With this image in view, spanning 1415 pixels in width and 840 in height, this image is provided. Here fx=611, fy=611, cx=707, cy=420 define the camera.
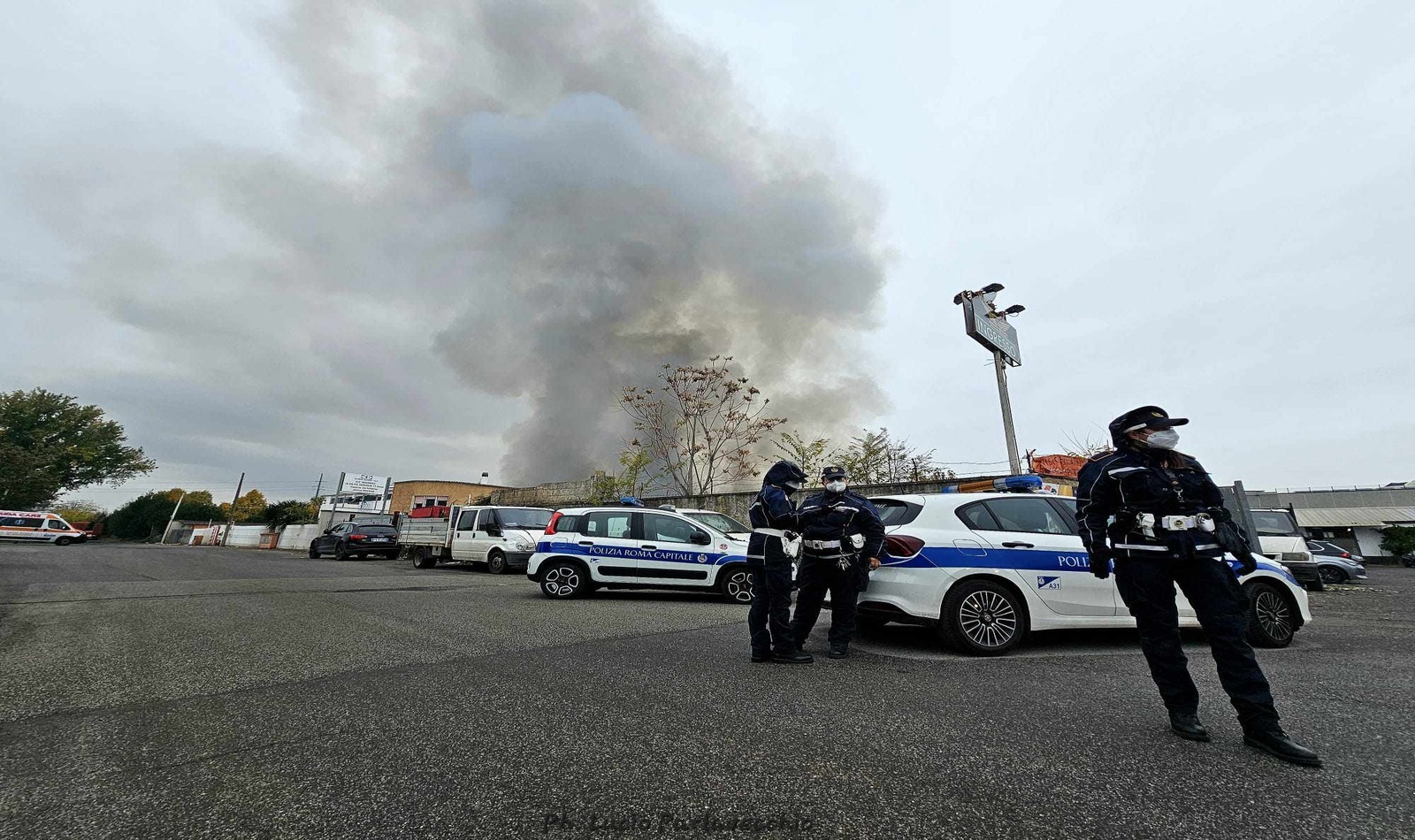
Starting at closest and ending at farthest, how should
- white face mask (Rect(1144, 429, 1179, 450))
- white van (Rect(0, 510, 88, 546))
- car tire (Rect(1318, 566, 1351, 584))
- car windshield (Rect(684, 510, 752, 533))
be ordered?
white face mask (Rect(1144, 429, 1179, 450)) < car windshield (Rect(684, 510, 752, 533)) < car tire (Rect(1318, 566, 1351, 584)) < white van (Rect(0, 510, 88, 546))

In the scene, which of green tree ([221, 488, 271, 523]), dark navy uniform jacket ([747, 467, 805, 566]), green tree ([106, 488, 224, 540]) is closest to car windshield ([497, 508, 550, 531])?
dark navy uniform jacket ([747, 467, 805, 566])

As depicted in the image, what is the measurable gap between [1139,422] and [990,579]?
2.24 meters

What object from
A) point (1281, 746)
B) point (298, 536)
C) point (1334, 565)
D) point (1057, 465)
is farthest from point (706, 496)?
point (298, 536)

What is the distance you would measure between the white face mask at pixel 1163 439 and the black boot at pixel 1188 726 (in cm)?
134

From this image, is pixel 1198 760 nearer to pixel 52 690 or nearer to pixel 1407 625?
pixel 52 690

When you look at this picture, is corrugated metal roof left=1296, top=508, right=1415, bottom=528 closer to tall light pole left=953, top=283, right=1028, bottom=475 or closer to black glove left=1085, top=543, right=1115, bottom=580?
tall light pole left=953, top=283, right=1028, bottom=475

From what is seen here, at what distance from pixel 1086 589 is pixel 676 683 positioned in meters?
3.69

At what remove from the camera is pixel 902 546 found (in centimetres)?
527

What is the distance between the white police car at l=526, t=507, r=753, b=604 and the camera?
948cm

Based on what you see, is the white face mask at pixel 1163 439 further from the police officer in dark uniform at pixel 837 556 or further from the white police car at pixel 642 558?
the white police car at pixel 642 558

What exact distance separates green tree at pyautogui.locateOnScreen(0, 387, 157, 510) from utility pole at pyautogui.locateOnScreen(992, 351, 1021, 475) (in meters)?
61.8

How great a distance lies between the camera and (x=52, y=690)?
394 cm

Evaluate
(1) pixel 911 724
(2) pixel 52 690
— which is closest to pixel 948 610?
(1) pixel 911 724

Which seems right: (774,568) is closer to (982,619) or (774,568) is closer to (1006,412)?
(982,619)
